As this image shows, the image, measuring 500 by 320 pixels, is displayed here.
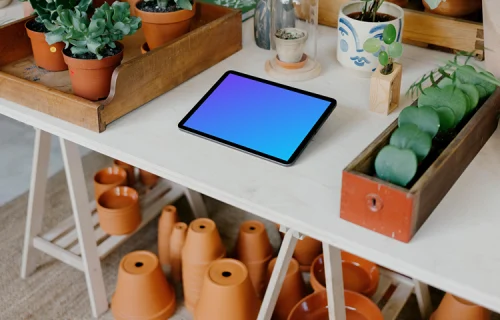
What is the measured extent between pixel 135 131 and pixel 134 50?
0.34 meters

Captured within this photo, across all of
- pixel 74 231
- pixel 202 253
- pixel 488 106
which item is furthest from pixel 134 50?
pixel 488 106

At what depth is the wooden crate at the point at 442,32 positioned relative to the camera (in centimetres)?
136

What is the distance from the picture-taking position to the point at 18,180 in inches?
88.0

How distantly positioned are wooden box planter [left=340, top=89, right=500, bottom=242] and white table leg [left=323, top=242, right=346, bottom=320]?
226 millimetres

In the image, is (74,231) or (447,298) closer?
(447,298)

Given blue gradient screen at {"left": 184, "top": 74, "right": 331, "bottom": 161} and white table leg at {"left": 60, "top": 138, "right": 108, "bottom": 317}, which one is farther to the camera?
white table leg at {"left": 60, "top": 138, "right": 108, "bottom": 317}

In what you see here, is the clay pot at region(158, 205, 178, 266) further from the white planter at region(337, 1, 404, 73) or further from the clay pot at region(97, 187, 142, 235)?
the white planter at region(337, 1, 404, 73)

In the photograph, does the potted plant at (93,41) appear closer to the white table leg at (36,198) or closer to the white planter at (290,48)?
the white planter at (290,48)

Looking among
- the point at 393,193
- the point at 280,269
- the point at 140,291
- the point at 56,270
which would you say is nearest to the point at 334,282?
the point at 280,269

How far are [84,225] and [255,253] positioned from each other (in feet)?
1.44

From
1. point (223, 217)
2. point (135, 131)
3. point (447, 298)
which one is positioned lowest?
point (223, 217)

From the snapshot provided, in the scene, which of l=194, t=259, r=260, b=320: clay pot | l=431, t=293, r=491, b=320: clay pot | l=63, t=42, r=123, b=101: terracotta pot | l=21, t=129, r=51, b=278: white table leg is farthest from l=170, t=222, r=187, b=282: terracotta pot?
l=431, t=293, r=491, b=320: clay pot

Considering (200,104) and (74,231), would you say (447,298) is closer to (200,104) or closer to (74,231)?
(200,104)

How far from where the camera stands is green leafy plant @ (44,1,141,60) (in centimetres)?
112
